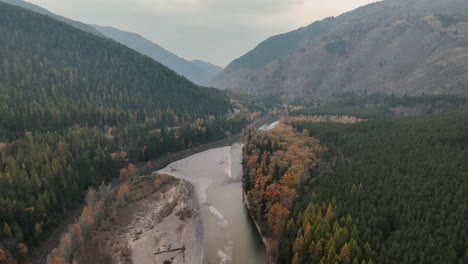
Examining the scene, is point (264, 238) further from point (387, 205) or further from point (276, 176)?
point (387, 205)

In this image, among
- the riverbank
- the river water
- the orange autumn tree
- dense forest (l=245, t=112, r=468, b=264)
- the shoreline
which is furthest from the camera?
the orange autumn tree

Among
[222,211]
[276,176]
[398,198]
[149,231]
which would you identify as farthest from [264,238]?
[398,198]

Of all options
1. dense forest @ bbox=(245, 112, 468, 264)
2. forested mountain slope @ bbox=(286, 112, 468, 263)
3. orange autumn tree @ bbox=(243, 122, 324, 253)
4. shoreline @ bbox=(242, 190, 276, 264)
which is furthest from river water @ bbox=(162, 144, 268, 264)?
forested mountain slope @ bbox=(286, 112, 468, 263)

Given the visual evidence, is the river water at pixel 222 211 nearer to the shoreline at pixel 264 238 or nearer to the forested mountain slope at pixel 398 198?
the shoreline at pixel 264 238

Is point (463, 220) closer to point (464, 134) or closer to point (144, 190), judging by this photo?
point (464, 134)

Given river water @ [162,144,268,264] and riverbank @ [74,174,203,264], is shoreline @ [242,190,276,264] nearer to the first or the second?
river water @ [162,144,268,264]

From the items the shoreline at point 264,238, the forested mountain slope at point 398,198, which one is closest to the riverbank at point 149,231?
the shoreline at point 264,238
